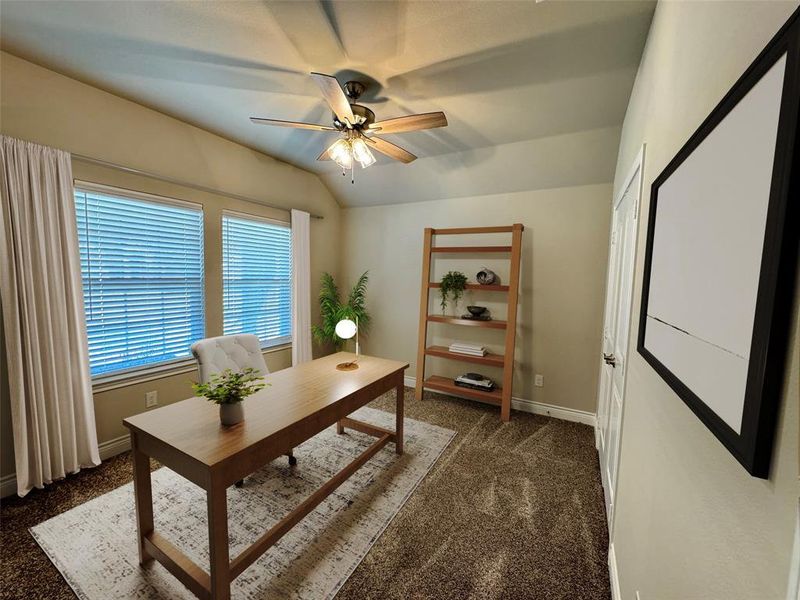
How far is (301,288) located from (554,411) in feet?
10.2

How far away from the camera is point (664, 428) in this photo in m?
0.97

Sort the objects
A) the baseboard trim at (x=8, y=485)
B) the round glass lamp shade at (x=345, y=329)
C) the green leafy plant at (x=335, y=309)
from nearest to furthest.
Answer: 1. the baseboard trim at (x=8, y=485)
2. the round glass lamp shade at (x=345, y=329)
3. the green leafy plant at (x=335, y=309)

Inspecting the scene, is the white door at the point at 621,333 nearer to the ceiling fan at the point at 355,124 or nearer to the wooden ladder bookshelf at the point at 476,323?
the wooden ladder bookshelf at the point at 476,323

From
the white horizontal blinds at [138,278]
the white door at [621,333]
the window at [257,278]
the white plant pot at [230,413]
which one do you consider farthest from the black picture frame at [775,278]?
the window at [257,278]

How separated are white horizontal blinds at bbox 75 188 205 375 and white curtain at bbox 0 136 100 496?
174 mm

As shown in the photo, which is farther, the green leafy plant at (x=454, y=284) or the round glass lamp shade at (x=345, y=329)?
the green leafy plant at (x=454, y=284)

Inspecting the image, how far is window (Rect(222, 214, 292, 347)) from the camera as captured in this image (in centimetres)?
325

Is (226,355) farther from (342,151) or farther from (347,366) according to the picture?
Answer: (342,151)

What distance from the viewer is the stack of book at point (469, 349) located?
Answer: 11.3 ft

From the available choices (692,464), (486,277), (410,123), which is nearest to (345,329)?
(410,123)

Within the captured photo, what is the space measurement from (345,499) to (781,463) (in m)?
2.09

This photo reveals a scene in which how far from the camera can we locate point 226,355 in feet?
7.06

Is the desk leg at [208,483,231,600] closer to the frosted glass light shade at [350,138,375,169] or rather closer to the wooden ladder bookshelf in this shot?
the frosted glass light shade at [350,138,375,169]

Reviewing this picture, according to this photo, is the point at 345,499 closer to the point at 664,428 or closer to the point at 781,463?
the point at 664,428
